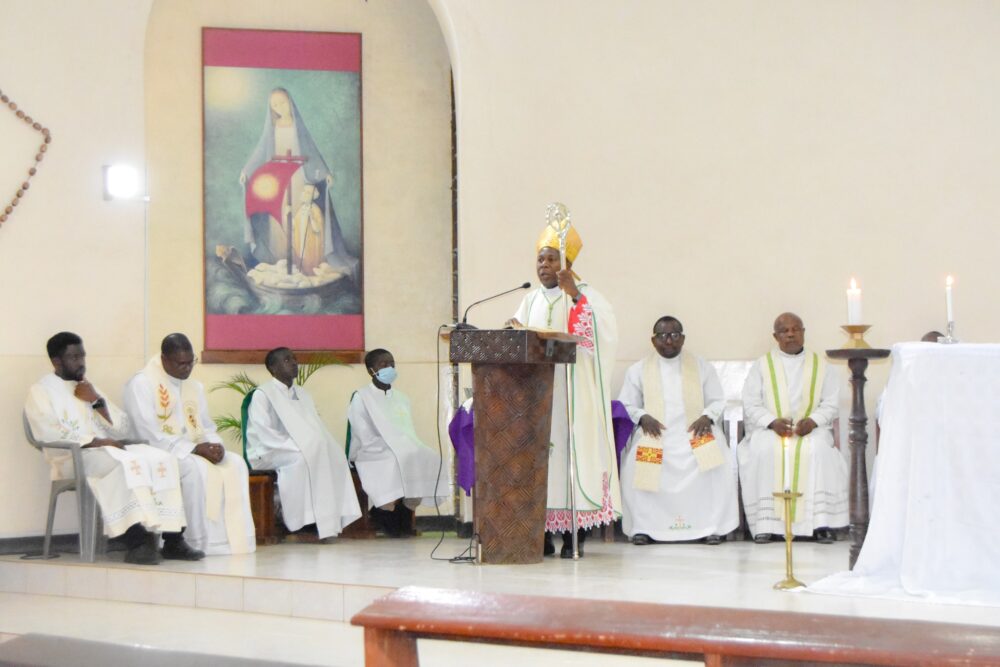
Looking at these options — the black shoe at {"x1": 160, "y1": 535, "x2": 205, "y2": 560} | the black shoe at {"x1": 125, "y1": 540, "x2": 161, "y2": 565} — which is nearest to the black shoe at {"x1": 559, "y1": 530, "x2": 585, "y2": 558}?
the black shoe at {"x1": 160, "y1": 535, "x2": 205, "y2": 560}

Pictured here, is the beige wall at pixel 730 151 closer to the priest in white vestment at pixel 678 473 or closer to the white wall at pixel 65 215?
the priest in white vestment at pixel 678 473

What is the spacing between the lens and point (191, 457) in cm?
780

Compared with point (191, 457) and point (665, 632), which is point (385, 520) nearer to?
point (191, 457)

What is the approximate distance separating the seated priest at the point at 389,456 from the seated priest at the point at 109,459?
1624 millimetres

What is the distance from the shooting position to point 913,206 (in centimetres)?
867

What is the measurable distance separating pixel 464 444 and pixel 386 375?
5.79ft

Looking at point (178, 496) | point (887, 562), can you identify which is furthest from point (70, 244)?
point (887, 562)

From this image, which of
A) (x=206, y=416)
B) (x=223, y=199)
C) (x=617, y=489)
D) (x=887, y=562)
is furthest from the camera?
(x=223, y=199)

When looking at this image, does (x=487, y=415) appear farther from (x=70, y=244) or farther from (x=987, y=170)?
(x=987, y=170)

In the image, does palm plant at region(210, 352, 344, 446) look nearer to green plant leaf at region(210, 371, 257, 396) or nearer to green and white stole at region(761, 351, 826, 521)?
green plant leaf at region(210, 371, 257, 396)

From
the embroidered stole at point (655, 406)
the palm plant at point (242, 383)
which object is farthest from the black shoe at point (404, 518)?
the embroidered stole at point (655, 406)

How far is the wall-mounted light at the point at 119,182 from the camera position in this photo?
28.1 feet

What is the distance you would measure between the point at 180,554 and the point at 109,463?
684 millimetres

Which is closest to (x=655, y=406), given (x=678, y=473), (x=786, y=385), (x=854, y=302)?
(x=678, y=473)
